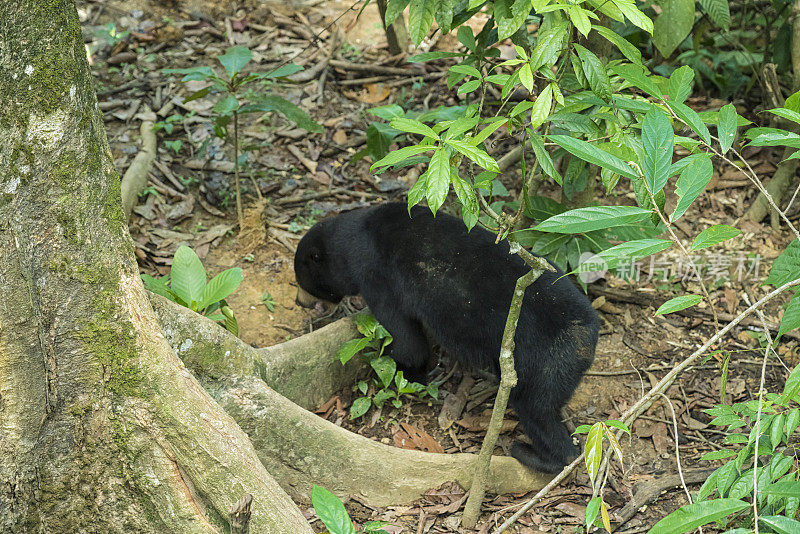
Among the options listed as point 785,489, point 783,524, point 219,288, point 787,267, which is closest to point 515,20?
point 787,267

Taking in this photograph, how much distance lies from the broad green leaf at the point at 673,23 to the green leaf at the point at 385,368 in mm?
2508

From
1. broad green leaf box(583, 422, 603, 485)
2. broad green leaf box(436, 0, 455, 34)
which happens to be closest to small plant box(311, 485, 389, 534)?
broad green leaf box(583, 422, 603, 485)

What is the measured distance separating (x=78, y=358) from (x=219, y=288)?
1906 mm

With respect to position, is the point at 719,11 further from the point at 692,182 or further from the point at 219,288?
the point at 219,288

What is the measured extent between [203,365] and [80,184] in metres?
1.50

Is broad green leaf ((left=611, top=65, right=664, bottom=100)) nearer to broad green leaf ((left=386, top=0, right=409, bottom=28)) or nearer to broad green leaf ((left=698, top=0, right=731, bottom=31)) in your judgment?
broad green leaf ((left=386, top=0, right=409, bottom=28))

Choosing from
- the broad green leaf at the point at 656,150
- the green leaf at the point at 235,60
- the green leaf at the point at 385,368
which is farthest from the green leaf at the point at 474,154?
the green leaf at the point at 235,60

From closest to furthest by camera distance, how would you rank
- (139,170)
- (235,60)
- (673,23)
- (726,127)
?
(726,127) → (673,23) → (235,60) → (139,170)

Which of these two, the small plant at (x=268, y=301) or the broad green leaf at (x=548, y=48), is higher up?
the broad green leaf at (x=548, y=48)

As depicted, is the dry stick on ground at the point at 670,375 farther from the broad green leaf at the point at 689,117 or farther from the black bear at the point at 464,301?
the black bear at the point at 464,301

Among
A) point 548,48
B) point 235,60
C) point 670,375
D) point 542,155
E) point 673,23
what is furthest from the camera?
point 235,60

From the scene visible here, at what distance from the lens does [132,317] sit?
2648 millimetres

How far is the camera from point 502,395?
10.5 ft

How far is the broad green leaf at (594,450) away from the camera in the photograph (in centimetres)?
205
